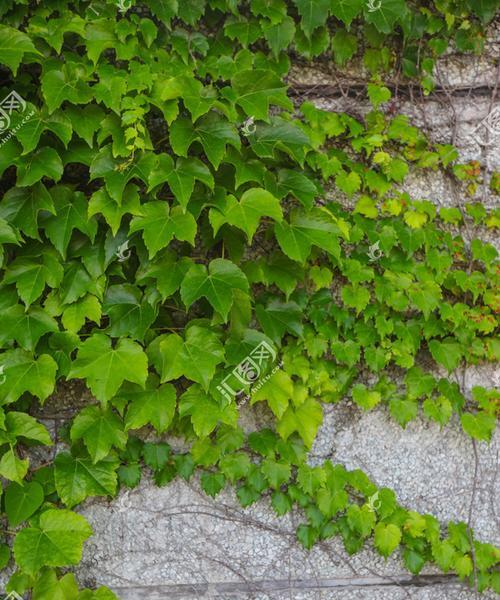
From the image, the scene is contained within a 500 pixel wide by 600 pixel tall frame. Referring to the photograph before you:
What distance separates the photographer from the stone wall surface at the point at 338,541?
7.16ft

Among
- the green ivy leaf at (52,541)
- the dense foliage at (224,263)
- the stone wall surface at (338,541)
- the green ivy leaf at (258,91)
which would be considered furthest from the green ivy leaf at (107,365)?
the green ivy leaf at (258,91)

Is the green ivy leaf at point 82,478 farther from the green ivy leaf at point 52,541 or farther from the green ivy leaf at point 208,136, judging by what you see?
the green ivy leaf at point 208,136

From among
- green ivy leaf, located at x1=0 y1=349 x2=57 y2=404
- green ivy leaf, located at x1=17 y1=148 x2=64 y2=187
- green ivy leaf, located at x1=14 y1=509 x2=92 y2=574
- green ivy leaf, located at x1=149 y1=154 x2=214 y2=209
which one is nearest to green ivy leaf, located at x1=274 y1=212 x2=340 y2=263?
green ivy leaf, located at x1=149 y1=154 x2=214 y2=209

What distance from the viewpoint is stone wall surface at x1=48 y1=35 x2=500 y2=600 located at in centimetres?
218

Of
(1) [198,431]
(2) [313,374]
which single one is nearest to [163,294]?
(1) [198,431]

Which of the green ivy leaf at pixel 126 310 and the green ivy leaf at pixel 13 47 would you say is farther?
the green ivy leaf at pixel 126 310

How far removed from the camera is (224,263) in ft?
6.20

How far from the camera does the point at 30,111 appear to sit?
73.9 inches

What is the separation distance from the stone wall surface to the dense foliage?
0.30ft

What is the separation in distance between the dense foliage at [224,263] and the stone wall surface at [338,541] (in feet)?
0.30

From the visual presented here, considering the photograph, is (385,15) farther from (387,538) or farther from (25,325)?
(387,538)

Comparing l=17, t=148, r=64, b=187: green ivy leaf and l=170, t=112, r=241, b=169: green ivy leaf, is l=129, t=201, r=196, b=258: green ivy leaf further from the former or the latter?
l=17, t=148, r=64, b=187: green ivy leaf

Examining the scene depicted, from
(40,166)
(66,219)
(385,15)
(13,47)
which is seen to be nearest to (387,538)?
(66,219)

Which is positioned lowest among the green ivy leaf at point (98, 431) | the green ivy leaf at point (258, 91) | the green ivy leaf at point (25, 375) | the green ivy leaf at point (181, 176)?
the green ivy leaf at point (98, 431)
